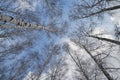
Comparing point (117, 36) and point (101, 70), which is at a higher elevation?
point (117, 36)

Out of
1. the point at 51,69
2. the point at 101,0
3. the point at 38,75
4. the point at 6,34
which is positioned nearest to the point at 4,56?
the point at 6,34

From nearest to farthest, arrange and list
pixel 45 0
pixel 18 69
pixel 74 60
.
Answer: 1. pixel 45 0
2. pixel 18 69
3. pixel 74 60

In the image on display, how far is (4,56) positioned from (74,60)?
267 inches

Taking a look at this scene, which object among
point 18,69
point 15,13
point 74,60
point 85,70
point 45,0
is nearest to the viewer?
point 45,0

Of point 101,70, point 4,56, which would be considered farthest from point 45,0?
point 101,70

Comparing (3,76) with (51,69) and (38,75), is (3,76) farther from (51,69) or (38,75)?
(51,69)

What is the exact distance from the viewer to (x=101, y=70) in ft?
41.0

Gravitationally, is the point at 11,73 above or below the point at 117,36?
below

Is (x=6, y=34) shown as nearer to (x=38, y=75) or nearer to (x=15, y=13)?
(x=15, y=13)

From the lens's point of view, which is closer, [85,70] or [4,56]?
[4,56]

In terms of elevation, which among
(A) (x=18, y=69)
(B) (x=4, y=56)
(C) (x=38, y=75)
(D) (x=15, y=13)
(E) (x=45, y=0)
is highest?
(E) (x=45, y=0)

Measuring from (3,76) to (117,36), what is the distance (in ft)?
26.9

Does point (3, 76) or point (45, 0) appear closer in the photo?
point (45, 0)

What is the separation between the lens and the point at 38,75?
50.7 feet
